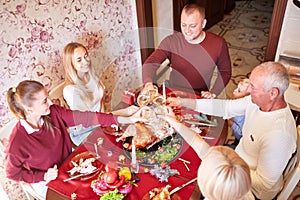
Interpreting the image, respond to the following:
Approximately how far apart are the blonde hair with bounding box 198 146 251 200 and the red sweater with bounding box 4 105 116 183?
2.63 feet

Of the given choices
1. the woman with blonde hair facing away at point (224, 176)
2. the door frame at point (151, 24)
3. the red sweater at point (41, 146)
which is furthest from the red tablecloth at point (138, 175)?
the door frame at point (151, 24)

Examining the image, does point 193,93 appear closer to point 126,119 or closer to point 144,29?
point 126,119

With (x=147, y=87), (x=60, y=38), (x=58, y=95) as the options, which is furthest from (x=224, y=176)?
(x=60, y=38)

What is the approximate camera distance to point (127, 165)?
155 cm

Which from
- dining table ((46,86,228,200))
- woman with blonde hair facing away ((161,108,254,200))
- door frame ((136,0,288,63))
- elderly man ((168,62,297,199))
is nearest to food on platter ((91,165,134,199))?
dining table ((46,86,228,200))

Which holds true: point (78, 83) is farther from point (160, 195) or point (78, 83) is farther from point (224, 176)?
point (224, 176)

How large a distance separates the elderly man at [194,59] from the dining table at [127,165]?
62 cm

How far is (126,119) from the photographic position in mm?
1824

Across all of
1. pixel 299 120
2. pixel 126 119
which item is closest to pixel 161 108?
pixel 126 119

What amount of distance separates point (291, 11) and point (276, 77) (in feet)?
4.21

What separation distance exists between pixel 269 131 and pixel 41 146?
120 cm

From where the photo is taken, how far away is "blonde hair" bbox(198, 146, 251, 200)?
1087 mm

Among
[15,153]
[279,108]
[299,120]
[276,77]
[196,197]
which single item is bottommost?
[299,120]

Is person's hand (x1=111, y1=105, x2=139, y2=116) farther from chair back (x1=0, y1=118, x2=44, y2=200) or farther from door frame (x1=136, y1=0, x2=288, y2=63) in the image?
door frame (x1=136, y1=0, x2=288, y2=63)
